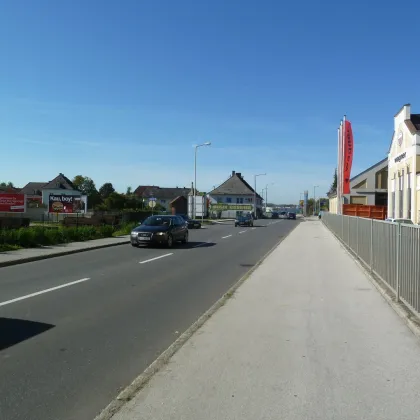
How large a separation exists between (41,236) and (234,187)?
103 m

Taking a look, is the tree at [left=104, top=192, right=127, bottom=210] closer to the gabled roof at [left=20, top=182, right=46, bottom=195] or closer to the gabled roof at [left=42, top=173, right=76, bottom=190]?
the gabled roof at [left=42, top=173, right=76, bottom=190]

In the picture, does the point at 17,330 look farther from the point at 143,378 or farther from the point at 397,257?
the point at 397,257

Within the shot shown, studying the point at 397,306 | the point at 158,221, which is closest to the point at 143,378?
the point at 397,306

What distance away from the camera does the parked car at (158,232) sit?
22.2m

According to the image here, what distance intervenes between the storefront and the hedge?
23.5 meters

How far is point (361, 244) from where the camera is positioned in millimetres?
15375

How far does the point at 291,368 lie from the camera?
16.1ft

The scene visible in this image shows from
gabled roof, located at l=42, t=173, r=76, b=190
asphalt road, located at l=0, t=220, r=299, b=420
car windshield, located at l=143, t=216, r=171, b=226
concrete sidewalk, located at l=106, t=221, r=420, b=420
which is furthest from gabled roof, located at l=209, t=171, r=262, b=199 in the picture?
concrete sidewalk, located at l=106, t=221, r=420, b=420

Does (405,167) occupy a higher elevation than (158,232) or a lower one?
higher

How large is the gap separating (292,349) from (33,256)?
1335cm

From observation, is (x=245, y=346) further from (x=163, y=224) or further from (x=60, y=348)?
(x=163, y=224)

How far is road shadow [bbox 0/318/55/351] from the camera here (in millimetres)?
6186

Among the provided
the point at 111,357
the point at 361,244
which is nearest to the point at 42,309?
the point at 111,357

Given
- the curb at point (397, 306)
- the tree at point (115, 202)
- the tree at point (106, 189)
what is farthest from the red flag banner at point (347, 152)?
the tree at point (106, 189)
